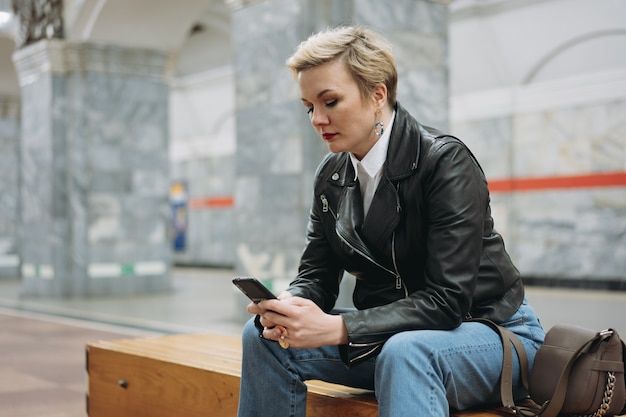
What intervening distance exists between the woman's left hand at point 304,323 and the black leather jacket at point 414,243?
0.13 feet

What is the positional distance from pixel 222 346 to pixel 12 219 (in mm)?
15640

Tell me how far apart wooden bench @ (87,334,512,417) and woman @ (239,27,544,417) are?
0.41 ft

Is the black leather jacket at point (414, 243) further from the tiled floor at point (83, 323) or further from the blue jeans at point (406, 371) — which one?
the tiled floor at point (83, 323)

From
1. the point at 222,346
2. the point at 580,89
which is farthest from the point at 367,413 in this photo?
the point at 580,89

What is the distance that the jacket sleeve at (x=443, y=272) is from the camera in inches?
92.7

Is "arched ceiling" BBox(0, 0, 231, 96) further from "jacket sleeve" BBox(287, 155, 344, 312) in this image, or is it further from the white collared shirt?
the white collared shirt

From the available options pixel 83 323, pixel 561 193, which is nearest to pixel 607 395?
pixel 83 323

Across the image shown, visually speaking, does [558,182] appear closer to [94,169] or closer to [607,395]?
[94,169]

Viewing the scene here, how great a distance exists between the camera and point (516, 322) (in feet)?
8.45

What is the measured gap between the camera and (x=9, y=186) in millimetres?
18250

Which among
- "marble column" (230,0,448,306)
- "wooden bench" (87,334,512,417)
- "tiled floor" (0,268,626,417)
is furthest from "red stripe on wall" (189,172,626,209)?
"wooden bench" (87,334,512,417)

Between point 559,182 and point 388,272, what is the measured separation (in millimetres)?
11561

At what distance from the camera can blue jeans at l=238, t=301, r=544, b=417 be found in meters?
2.20

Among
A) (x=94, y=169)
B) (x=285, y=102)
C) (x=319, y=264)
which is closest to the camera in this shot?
(x=319, y=264)
